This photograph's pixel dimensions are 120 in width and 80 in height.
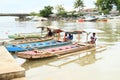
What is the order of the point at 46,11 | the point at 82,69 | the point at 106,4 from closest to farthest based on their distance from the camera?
the point at 82,69
the point at 46,11
the point at 106,4

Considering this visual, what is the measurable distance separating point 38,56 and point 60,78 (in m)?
3.32

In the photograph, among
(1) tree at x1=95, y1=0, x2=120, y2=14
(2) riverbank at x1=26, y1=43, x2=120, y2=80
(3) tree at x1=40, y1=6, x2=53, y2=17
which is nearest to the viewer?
(2) riverbank at x1=26, y1=43, x2=120, y2=80

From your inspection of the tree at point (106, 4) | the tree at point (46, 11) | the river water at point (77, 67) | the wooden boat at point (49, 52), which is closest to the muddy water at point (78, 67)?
the river water at point (77, 67)

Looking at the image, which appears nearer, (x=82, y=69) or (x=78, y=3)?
(x=82, y=69)

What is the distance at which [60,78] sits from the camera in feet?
39.4

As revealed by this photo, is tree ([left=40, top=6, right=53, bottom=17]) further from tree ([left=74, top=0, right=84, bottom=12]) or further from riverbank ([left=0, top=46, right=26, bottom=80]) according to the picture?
riverbank ([left=0, top=46, right=26, bottom=80])

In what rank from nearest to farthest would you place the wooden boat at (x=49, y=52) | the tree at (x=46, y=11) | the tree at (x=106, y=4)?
the wooden boat at (x=49, y=52) → the tree at (x=46, y=11) → the tree at (x=106, y=4)

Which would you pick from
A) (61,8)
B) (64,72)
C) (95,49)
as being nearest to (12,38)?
(95,49)

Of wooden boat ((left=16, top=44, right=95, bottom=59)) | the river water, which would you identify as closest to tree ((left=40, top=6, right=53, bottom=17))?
wooden boat ((left=16, top=44, right=95, bottom=59))

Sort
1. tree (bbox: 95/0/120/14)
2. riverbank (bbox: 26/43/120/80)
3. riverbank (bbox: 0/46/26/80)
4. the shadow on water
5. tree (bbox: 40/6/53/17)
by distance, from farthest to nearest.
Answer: tree (bbox: 95/0/120/14), tree (bbox: 40/6/53/17), the shadow on water, riverbank (bbox: 26/43/120/80), riverbank (bbox: 0/46/26/80)

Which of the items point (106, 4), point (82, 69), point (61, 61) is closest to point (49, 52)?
point (61, 61)

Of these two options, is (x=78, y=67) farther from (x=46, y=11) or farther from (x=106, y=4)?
(x=106, y=4)

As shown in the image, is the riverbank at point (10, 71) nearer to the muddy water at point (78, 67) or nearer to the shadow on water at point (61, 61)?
the muddy water at point (78, 67)

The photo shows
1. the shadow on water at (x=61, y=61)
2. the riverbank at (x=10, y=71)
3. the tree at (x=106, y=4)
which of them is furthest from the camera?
the tree at (x=106, y=4)
